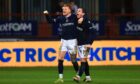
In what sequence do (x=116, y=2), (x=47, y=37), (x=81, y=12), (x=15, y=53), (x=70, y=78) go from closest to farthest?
(x=81, y=12) → (x=70, y=78) → (x=15, y=53) → (x=47, y=37) → (x=116, y=2)

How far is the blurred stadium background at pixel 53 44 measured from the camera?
22.7m

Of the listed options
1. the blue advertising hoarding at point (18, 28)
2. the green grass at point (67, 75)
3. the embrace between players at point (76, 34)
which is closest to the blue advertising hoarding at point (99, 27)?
the blue advertising hoarding at point (18, 28)

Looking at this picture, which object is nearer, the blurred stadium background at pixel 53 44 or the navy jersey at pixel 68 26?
the navy jersey at pixel 68 26

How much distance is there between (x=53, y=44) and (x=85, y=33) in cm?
790

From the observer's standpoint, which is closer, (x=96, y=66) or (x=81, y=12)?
(x=81, y=12)

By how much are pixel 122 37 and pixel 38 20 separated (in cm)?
423

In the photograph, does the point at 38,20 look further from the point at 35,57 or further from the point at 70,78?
the point at 70,78

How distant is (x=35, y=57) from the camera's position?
27.1 meters

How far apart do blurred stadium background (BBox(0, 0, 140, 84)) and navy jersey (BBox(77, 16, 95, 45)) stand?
1212mm

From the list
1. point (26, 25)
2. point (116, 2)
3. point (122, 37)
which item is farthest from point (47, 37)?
point (116, 2)

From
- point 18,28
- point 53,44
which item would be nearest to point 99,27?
point 18,28

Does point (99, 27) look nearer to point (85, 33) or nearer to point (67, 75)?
point (67, 75)

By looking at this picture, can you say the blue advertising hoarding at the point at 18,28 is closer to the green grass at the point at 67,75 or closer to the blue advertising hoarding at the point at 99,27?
the blue advertising hoarding at the point at 99,27

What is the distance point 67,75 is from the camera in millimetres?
22688
